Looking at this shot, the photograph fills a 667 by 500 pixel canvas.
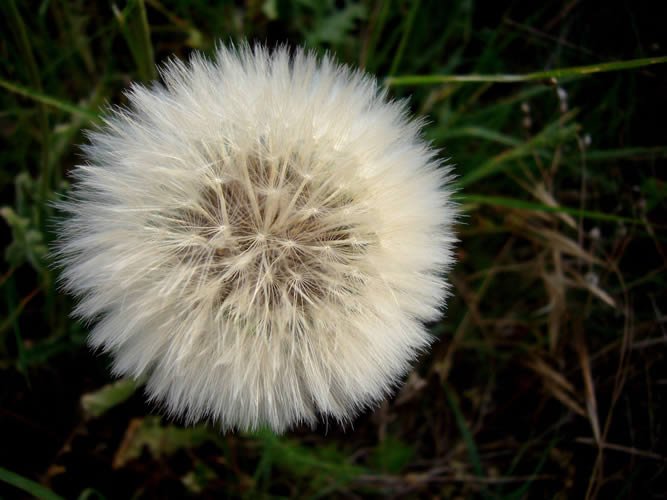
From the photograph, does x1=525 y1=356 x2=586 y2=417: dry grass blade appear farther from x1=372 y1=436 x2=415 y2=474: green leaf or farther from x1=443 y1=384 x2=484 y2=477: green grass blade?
x1=372 y1=436 x2=415 y2=474: green leaf

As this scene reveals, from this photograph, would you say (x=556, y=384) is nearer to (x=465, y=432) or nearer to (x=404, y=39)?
(x=465, y=432)

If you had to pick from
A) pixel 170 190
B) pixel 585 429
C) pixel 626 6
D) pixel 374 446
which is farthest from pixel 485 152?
pixel 170 190

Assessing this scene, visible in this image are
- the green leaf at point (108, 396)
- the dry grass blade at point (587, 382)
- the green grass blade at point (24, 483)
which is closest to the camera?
the green grass blade at point (24, 483)

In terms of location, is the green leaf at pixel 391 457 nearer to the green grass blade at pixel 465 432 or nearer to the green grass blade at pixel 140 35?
the green grass blade at pixel 465 432

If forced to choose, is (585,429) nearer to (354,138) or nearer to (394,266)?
(394,266)

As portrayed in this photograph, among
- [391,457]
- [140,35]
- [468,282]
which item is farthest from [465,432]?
[140,35]

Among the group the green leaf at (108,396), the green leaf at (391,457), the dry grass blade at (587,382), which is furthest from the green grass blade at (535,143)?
the green leaf at (108,396)
